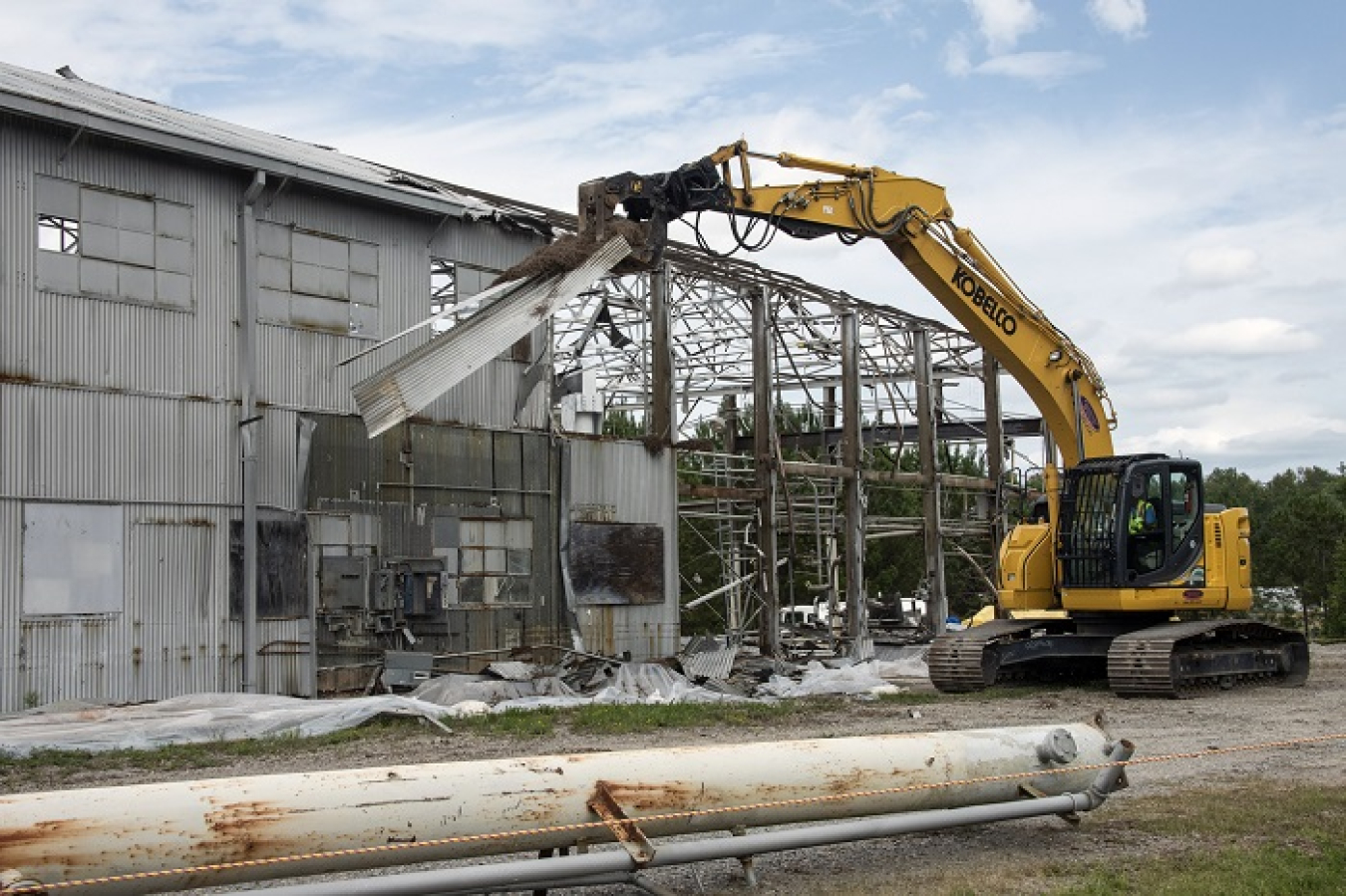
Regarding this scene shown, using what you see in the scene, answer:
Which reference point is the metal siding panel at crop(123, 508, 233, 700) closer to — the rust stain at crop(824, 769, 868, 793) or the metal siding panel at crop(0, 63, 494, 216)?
the metal siding panel at crop(0, 63, 494, 216)

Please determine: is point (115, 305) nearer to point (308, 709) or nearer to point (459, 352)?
point (459, 352)

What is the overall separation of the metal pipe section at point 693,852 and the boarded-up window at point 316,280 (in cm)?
1286

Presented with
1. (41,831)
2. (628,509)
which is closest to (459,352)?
(628,509)

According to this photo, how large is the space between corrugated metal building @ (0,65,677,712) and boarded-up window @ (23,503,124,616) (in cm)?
3

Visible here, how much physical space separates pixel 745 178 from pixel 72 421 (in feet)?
28.0

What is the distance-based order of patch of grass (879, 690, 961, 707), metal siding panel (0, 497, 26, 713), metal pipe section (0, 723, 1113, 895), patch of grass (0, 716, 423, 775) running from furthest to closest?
1. patch of grass (879, 690, 961, 707)
2. metal siding panel (0, 497, 26, 713)
3. patch of grass (0, 716, 423, 775)
4. metal pipe section (0, 723, 1113, 895)

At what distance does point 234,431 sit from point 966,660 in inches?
392

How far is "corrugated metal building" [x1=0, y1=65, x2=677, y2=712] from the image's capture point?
1731 cm

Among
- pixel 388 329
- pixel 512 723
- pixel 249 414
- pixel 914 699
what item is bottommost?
pixel 914 699

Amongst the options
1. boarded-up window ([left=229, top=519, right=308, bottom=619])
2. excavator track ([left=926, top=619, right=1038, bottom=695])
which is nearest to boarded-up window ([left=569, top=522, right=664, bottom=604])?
boarded-up window ([left=229, top=519, right=308, bottom=619])

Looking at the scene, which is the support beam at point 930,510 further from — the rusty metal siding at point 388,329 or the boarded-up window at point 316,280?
the boarded-up window at point 316,280

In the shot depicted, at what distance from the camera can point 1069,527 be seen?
66.7 feet

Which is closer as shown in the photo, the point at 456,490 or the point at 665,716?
the point at 665,716

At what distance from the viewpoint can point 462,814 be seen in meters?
7.79
